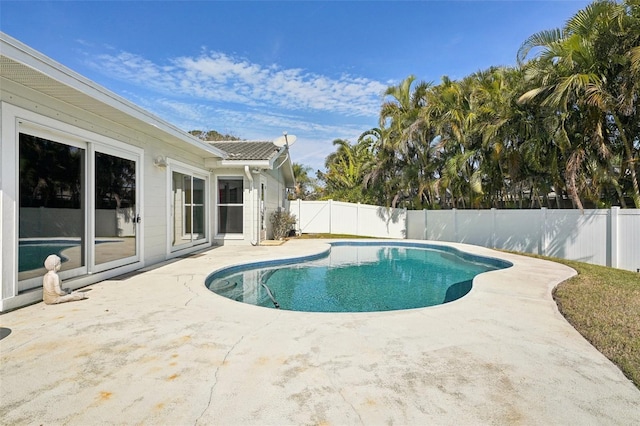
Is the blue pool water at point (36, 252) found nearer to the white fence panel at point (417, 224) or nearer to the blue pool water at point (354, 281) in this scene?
the blue pool water at point (354, 281)

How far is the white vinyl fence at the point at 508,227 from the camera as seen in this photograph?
31.2 ft

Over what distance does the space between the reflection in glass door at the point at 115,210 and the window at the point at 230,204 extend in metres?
5.01

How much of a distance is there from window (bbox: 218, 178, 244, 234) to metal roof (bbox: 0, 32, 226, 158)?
4693mm

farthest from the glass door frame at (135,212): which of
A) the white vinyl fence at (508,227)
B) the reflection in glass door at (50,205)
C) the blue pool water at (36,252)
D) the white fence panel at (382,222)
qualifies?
the white fence panel at (382,222)

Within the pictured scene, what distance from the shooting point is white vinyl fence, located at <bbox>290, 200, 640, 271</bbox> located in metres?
9.52

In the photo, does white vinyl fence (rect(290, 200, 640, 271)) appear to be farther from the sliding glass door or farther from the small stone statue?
the small stone statue

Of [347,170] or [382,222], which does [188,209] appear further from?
[347,170]

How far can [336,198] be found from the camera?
2269cm

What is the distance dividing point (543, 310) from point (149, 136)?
8.87 m

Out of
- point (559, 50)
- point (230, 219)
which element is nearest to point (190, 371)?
point (230, 219)

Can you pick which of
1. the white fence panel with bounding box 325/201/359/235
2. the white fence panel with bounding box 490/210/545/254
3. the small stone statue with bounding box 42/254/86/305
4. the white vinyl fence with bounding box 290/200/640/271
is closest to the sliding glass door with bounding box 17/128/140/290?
the small stone statue with bounding box 42/254/86/305

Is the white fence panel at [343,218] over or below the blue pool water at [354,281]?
over

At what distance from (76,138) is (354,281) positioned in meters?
6.33

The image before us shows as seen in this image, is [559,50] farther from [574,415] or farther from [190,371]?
[190,371]
